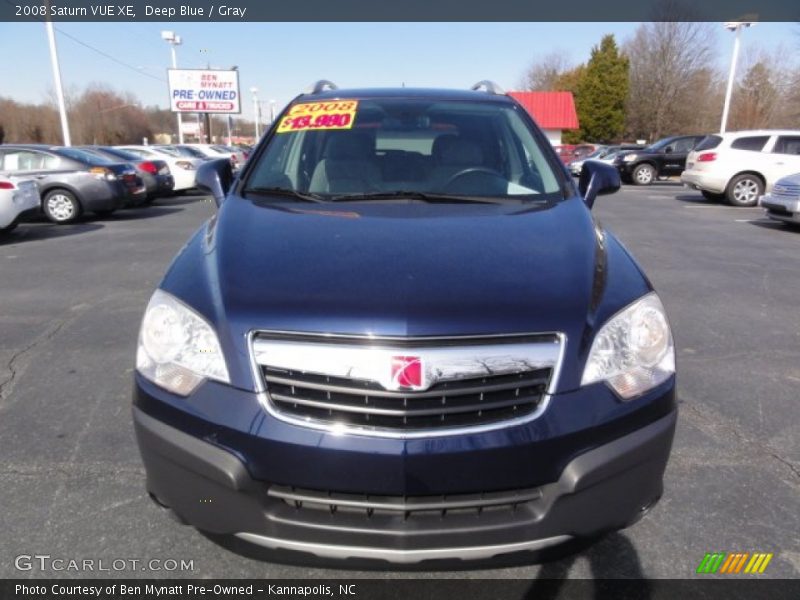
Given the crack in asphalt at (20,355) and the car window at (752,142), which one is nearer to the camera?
the crack in asphalt at (20,355)

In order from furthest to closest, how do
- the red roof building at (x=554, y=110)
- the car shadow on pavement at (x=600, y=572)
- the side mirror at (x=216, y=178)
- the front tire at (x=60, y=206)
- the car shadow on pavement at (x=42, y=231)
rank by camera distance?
the red roof building at (x=554, y=110), the front tire at (x=60, y=206), the car shadow on pavement at (x=42, y=231), the side mirror at (x=216, y=178), the car shadow on pavement at (x=600, y=572)

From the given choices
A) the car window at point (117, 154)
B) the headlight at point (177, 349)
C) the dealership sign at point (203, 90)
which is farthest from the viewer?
the dealership sign at point (203, 90)

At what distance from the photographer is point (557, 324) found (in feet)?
5.63

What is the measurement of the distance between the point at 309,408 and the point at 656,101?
4964 centimetres

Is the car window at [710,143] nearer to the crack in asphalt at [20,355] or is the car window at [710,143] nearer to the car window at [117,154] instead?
the car window at [117,154]

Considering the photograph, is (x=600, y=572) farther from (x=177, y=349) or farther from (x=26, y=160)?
(x=26, y=160)

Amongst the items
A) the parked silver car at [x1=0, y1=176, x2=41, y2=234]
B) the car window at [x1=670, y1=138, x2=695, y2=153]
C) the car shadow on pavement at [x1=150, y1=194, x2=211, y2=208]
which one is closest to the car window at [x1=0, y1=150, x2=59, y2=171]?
the parked silver car at [x1=0, y1=176, x2=41, y2=234]

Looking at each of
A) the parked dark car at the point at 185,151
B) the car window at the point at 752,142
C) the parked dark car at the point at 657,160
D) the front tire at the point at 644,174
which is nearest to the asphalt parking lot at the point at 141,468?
the car window at the point at 752,142

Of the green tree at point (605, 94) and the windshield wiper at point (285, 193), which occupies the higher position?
the green tree at point (605, 94)

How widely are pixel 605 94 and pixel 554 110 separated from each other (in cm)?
564

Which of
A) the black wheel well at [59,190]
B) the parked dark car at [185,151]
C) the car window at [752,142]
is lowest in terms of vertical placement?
the black wheel well at [59,190]

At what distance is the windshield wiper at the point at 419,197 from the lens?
2646 millimetres

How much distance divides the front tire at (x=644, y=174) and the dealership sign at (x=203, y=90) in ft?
87.5

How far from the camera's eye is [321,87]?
387cm
